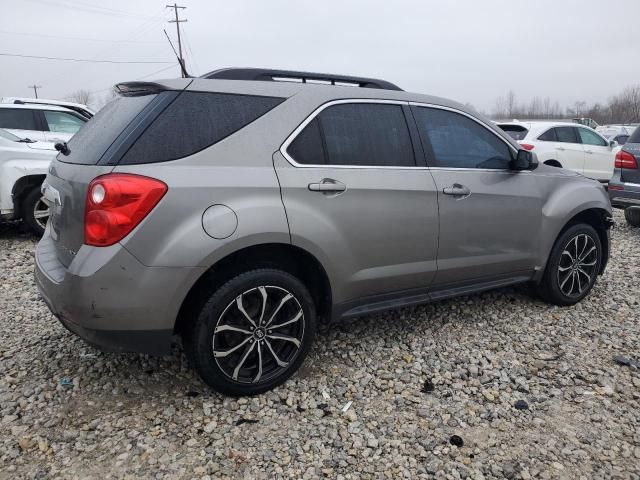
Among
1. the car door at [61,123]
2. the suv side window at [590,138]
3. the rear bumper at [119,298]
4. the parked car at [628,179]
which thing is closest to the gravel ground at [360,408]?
the rear bumper at [119,298]

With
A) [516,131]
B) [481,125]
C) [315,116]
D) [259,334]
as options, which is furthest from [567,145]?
[259,334]

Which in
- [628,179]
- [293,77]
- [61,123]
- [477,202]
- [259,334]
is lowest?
[259,334]

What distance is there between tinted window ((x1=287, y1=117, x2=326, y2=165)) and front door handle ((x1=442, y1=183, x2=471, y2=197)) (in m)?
0.95

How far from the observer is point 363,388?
296 centimetres

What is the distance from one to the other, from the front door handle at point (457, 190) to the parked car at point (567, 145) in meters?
6.68

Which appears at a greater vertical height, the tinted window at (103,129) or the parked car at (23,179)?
the tinted window at (103,129)

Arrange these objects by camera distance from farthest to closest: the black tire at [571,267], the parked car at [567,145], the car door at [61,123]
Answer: the parked car at [567,145], the car door at [61,123], the black tire at [571,267]

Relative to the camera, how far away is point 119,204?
232 cm

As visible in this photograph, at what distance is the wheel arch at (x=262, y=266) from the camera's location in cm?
260

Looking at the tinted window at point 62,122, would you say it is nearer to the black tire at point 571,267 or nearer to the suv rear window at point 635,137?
the black tire at point 571,267

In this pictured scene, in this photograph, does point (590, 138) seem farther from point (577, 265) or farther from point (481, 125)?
point (481, 125)

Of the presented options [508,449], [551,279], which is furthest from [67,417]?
[551,279]

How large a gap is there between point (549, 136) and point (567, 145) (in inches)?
20.6

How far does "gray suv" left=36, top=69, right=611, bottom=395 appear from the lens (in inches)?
94.0
